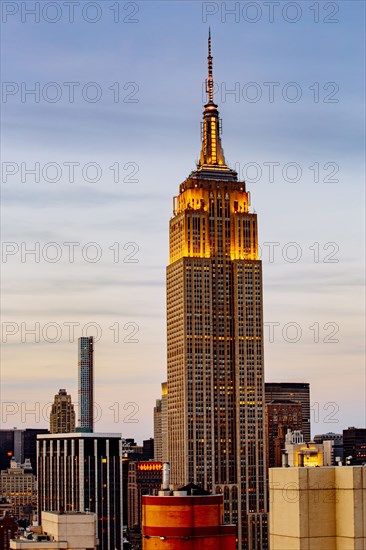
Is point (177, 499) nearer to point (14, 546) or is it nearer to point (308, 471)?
point (14, 546)

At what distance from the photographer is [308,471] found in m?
30.1

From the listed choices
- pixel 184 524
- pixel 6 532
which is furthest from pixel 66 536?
pixel 6 532

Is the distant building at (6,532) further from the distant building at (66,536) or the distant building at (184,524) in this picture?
the distant building at (66,536)

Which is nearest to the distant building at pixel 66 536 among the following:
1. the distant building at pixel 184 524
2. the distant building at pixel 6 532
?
the distant building at pixel 184 524

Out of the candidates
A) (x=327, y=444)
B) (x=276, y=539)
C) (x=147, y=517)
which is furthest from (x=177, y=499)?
(x=276, y=539)

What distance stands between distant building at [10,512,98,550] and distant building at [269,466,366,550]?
74.6 meters

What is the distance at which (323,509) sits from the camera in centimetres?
2967

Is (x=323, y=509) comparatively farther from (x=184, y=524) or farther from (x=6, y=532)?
(x=6, y=532)

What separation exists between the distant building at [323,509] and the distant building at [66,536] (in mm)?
74634

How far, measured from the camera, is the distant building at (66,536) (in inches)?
4063

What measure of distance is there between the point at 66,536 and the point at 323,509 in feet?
261

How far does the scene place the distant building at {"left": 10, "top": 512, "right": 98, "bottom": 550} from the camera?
103188 mm

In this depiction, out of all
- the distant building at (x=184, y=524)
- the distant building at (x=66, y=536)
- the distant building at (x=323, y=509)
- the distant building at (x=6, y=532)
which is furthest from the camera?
the distant building at (x=6, y=532)

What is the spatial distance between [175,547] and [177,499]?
17.0 feet
